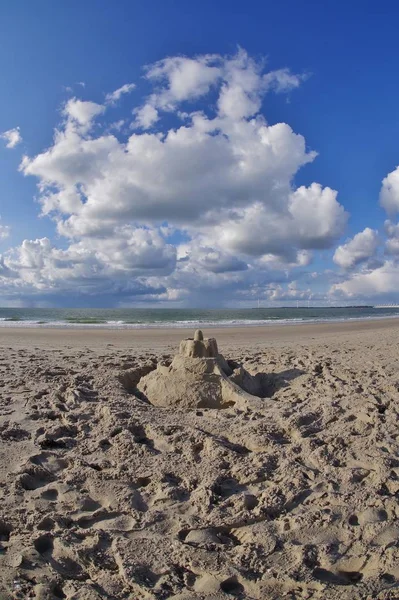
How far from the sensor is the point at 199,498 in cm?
359

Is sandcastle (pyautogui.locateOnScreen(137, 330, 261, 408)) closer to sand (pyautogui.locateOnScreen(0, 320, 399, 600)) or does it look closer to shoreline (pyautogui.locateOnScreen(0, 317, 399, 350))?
sand (pyautogui.locateOnScreen(0, 320, 399, 600))

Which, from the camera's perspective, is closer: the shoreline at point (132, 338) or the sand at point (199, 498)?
the sand at point (199, 498)

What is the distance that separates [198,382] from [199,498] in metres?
2.87

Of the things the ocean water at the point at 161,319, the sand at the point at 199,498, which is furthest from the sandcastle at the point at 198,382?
the ocean water at the point at 161,319

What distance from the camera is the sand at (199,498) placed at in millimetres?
2695

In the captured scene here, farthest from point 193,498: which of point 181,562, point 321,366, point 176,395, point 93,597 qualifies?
point 321,366

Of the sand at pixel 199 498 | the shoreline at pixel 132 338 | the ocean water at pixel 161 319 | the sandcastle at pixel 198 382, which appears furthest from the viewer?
the ocean water at pixel 161 319

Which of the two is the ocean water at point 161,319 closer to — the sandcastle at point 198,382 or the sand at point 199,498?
the sandcastle at point 198,382

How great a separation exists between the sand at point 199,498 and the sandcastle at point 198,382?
0.32m

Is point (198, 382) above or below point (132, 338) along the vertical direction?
above

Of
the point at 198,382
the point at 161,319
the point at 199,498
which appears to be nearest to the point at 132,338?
the point at 198,382

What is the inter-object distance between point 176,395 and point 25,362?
192 inches

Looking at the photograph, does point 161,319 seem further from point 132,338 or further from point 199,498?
point 199,498

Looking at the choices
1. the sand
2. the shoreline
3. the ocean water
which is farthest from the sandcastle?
the ocean water
